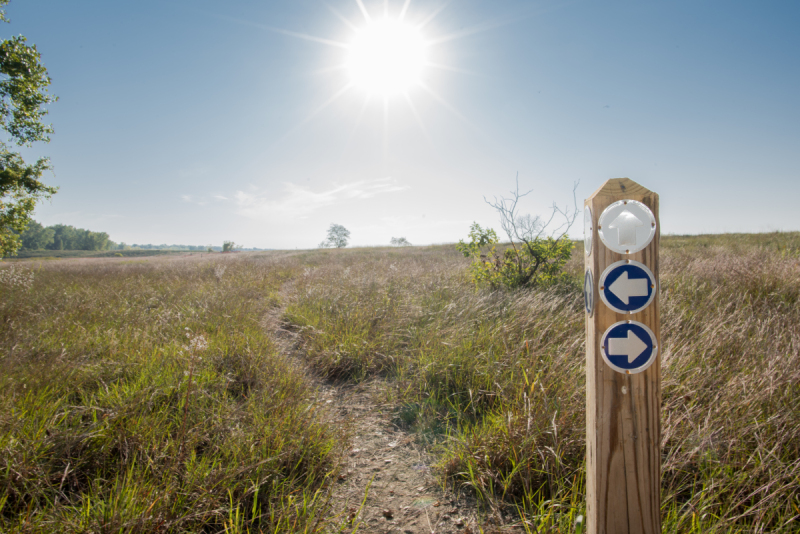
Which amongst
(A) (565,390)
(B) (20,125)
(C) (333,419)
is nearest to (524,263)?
(A) (565,390)

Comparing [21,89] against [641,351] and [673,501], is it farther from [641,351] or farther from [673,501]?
[673,501]

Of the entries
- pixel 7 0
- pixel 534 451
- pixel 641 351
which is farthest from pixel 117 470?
pixel 7 0

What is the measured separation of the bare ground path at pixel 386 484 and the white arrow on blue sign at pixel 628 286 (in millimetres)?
1760

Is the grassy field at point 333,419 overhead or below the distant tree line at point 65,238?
below

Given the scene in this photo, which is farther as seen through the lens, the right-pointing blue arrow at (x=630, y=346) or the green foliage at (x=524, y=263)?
the green foliage at (x=524, y=263)

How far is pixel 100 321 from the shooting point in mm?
4770

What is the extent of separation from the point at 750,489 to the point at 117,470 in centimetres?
397

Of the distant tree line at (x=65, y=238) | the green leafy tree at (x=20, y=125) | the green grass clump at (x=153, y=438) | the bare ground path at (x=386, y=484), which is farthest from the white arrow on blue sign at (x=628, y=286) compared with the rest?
the distant tree line at (x=65, y=238)

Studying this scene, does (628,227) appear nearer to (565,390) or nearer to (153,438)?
(565,390)

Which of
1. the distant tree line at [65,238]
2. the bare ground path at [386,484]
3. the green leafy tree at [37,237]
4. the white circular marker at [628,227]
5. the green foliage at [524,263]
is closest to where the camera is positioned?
the white circular marker at [628,227]

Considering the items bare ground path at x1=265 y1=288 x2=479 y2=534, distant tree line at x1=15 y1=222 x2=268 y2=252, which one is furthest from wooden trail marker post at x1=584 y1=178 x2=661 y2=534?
distant tree line at x1=15 y1=222 x2=268 y2=252

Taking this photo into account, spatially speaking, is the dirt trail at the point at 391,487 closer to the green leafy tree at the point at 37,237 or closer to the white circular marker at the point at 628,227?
the white circular marker at the point at 628,227

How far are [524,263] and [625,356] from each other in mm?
6258

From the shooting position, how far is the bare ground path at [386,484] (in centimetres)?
204
